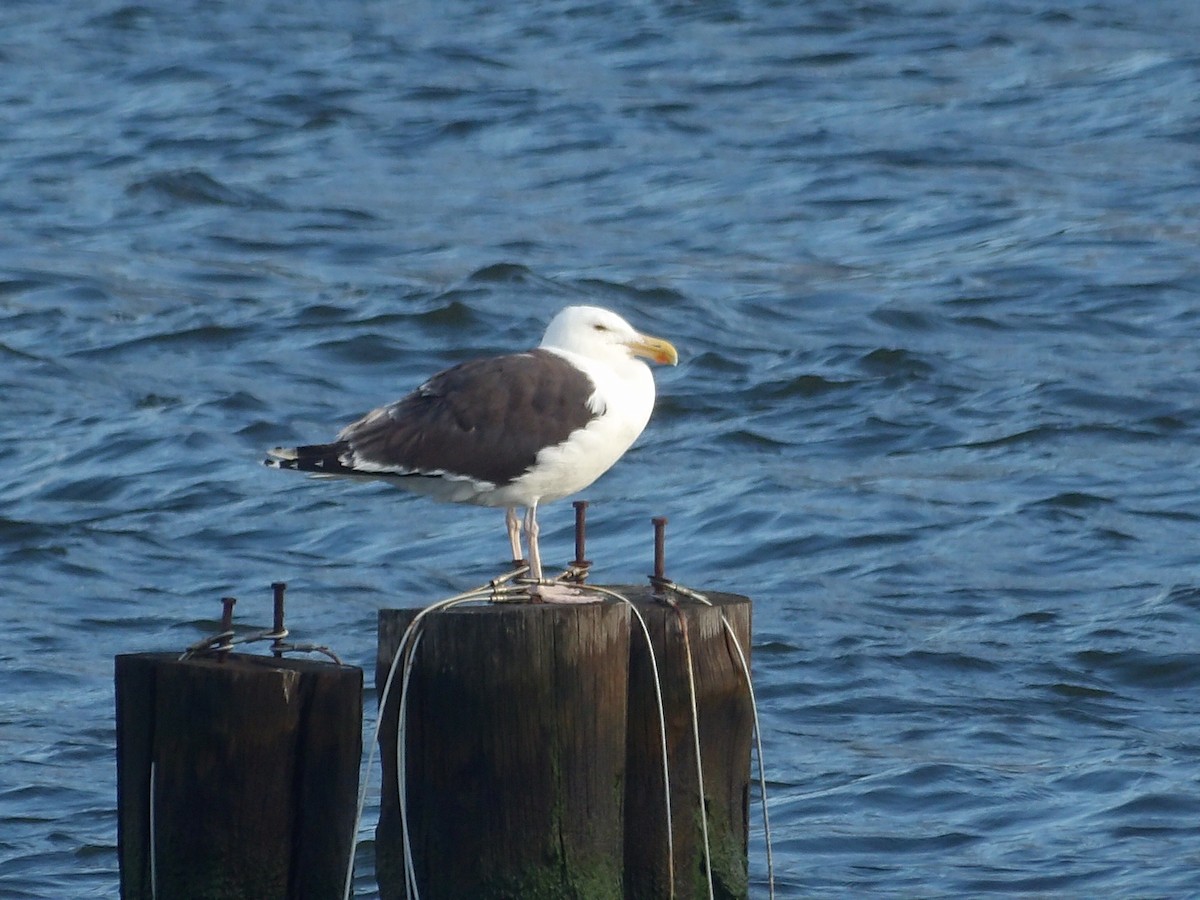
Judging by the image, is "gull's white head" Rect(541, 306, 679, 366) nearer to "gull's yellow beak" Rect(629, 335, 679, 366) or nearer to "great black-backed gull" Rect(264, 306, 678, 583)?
"gull's yellow beak" Rect(629, 335, 679, 366)

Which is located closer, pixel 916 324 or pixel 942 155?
pixel 916 324

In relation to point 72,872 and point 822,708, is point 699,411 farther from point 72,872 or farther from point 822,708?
point 72,872

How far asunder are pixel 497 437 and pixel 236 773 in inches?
56.7

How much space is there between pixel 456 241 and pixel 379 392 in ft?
11.4

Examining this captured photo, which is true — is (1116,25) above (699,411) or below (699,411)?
above

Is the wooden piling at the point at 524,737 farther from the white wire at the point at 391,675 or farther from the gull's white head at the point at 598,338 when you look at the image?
the gull's white head at the point at 598,338

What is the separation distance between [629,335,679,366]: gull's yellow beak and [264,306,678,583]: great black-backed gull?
301mm

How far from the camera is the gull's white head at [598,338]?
22.0 feet

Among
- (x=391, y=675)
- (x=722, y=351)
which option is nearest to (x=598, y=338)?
(x=391, y=675)

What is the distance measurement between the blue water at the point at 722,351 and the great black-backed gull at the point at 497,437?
5.88 ft

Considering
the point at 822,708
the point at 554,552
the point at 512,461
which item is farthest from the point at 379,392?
the point at 512,461

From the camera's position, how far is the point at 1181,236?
16.6 meters

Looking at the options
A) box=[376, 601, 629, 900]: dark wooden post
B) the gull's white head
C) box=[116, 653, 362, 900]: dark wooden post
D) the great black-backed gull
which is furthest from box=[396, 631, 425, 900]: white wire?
the gull's white head

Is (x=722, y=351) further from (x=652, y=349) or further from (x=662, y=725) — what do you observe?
(x=662, y=725)
